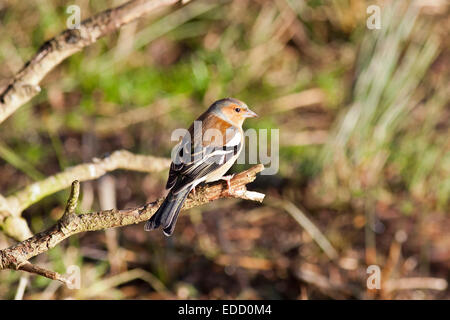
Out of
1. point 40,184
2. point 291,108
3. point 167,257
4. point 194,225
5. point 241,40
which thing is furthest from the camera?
point 241,40

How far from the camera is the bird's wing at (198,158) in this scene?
3699mm

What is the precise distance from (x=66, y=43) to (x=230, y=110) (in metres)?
1.31

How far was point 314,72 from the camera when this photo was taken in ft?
26.4

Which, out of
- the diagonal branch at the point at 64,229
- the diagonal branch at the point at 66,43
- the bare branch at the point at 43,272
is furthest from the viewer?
the diagonal branch at the point at 66,43

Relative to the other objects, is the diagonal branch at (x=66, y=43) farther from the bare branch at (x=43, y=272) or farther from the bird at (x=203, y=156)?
the bare branch at (x=43, y=272)

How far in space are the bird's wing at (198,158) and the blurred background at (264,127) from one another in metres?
1.52

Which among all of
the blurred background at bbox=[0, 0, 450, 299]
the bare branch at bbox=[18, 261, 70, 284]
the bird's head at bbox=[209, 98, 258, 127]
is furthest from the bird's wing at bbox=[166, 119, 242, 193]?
the blurred background at bbox=[0, 0, 450, 299]

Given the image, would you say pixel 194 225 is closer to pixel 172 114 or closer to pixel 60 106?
pixel 172 114

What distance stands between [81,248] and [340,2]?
465 cm

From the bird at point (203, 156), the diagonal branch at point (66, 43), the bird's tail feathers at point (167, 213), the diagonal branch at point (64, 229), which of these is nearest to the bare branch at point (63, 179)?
the bird at point (203, 156)

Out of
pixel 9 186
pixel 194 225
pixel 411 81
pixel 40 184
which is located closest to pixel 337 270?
pixel 194 225

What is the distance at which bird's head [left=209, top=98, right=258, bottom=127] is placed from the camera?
4547 millimetres

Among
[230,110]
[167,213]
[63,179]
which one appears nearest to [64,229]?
[167,213]

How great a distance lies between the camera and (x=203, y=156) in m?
3.93
